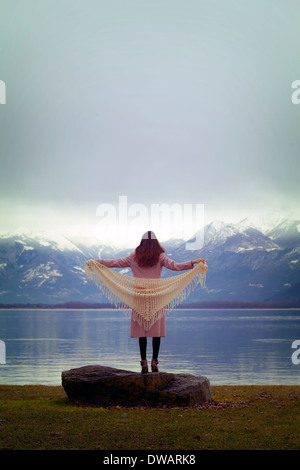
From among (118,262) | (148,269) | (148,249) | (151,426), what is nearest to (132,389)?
(151,426)

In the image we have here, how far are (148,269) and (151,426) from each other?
13.6 ft

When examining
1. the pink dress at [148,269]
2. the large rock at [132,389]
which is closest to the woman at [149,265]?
the pink dress at [148,269]

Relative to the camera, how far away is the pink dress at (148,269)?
43.1 feet

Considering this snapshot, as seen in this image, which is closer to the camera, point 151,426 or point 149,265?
point 151,426

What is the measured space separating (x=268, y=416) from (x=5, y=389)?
9197 millimetres

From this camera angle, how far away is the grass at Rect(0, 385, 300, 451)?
360 inches

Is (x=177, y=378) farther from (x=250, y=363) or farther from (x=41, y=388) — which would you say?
(x=250, y=363)

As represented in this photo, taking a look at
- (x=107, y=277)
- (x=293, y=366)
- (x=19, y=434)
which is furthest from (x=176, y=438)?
(x=293, y=366)

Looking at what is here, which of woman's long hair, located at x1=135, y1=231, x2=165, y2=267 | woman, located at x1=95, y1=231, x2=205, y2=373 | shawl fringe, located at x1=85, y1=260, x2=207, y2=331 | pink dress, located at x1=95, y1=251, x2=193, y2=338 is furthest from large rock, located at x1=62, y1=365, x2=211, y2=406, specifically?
woman's long hair, located at x1=135, y1=231, x2=165, y2=267

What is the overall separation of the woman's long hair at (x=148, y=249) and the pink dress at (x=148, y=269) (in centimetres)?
15

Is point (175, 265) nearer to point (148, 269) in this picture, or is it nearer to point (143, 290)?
point (148, 269)

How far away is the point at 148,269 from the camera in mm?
13586

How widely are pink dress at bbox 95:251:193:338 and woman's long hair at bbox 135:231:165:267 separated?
0.15 m
